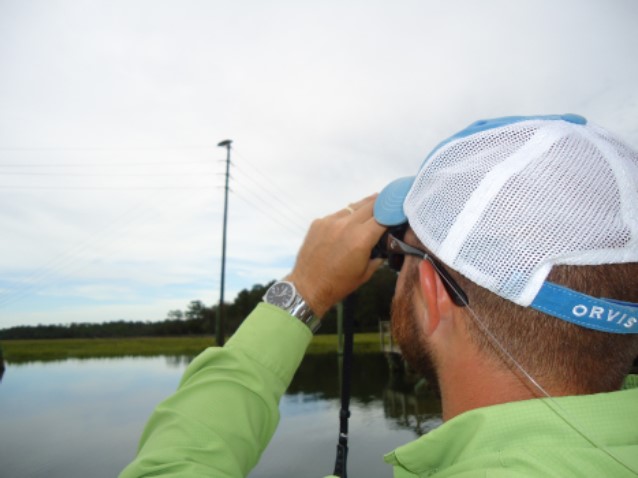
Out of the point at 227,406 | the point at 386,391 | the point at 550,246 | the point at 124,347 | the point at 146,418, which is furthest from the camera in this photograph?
the point at 124,347

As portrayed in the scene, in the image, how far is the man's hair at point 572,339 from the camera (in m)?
0.81

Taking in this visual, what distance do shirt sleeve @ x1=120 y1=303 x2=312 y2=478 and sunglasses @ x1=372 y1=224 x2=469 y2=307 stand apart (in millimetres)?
301

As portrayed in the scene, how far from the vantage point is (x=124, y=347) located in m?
59.1

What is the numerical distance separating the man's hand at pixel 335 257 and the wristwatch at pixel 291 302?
2 cm

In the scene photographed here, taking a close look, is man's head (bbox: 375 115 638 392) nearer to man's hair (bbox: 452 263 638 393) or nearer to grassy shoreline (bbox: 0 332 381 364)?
man's hair (bbox: 452 263 638 393)

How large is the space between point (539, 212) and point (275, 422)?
80 cm

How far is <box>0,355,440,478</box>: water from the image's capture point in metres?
11.8

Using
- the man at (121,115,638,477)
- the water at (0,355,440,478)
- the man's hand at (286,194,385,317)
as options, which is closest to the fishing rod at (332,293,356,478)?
the man's hand at (286,194,385,317)

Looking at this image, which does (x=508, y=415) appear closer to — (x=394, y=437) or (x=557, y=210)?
(x=557, y=210)

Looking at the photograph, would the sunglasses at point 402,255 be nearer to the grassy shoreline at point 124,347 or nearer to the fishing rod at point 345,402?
the fishing rod at point 345,402

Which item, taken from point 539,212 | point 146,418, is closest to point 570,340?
point 539,212

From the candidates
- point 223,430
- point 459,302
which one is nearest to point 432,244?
point 459,302

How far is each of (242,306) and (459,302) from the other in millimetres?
61241

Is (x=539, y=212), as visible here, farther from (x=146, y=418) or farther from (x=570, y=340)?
(x=146, y=418)
